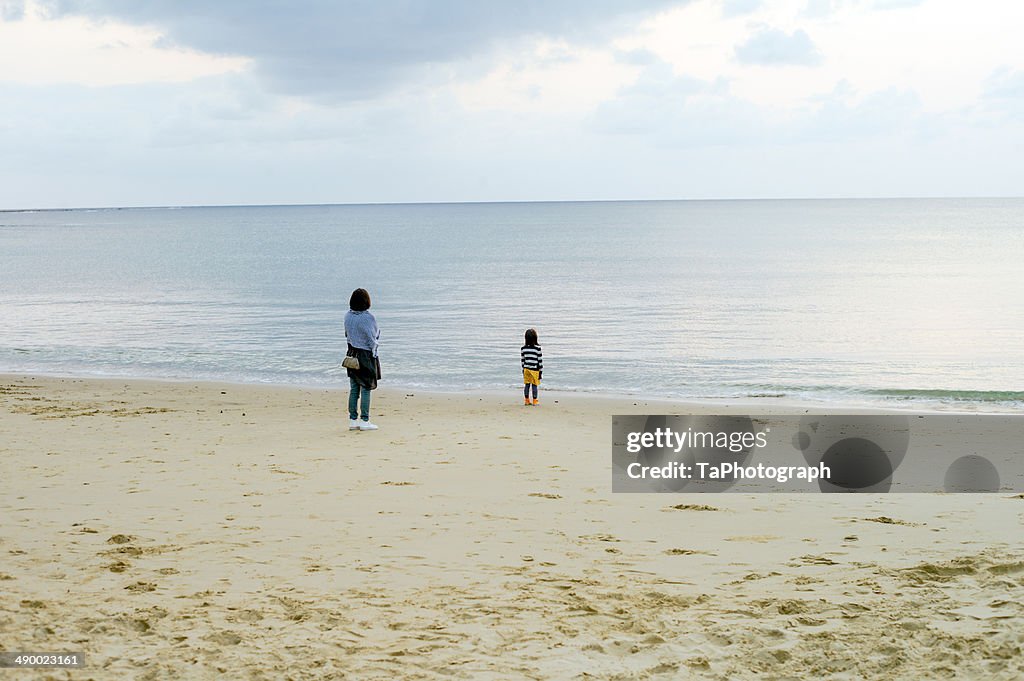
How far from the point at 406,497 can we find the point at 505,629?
339 centimetres

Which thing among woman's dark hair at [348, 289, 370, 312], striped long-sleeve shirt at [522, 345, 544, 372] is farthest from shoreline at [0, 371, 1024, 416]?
woman's dark hair at [348, 289, 370, 312]

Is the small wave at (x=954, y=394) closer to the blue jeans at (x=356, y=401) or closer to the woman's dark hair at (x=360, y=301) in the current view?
the blue jeans at (x=356, y=401)

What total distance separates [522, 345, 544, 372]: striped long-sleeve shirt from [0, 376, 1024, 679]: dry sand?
4.64 metres

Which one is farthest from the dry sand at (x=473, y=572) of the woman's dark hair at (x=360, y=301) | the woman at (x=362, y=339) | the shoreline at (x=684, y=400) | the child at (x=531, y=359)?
the shoreline at (x=684, y=400)

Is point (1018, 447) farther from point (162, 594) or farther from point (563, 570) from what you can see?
point (162, 594)

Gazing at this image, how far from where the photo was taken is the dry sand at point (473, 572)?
452cm

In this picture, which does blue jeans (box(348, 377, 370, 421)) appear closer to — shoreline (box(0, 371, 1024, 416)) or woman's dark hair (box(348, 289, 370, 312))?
woman's dark hair (box(348, 289, 370, 312))

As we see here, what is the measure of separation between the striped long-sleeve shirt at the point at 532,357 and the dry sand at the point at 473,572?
464cm

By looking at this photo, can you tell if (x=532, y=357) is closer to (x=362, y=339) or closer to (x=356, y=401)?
(x=356, y=401)

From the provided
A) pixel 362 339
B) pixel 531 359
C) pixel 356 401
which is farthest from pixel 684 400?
pixel 362 339

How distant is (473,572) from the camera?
19.5 feet

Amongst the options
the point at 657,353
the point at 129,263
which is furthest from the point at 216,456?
the point at 129,263

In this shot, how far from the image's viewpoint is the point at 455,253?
7788 cm

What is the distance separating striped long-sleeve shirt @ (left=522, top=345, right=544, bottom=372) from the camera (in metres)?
15.1
